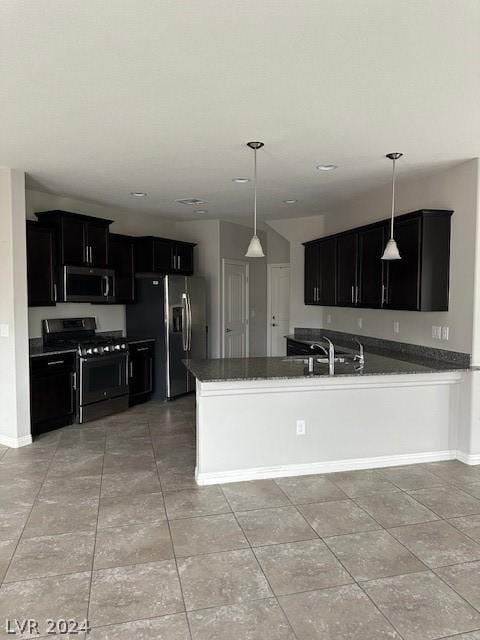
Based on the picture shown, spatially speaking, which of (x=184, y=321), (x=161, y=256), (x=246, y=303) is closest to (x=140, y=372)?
(x=184, y=321)

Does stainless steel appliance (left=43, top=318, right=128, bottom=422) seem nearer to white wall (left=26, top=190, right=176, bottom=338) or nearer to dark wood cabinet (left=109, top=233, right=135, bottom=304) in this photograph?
white wall (left=26, top=190, right=176, bottom=338)

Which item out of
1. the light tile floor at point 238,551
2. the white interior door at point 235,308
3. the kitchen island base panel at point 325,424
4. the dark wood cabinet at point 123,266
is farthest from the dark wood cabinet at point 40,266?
the white interior door at point 235,308

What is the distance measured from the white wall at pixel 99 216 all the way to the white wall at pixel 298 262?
1.81m

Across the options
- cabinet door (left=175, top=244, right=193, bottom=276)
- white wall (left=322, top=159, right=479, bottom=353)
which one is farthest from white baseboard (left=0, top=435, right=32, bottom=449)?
white wall (left=322, top=159, right=479, bottom=353)

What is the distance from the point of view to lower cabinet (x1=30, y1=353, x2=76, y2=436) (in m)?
4.66

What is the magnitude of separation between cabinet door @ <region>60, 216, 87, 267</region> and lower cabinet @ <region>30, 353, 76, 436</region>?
3.54 ft

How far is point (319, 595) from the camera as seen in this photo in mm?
2236

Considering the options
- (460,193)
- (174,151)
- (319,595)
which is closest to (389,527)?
(319,595)

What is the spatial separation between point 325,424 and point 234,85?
2601 mm

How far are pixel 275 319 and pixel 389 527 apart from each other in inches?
211

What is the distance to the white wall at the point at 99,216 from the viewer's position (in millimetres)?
5242

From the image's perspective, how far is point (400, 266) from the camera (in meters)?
4.39

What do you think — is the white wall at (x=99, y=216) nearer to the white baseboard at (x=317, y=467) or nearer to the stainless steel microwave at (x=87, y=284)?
the stainless steel microwave at (x=87, y=284)

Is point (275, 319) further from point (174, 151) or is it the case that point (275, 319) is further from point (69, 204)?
point (174, 151)
